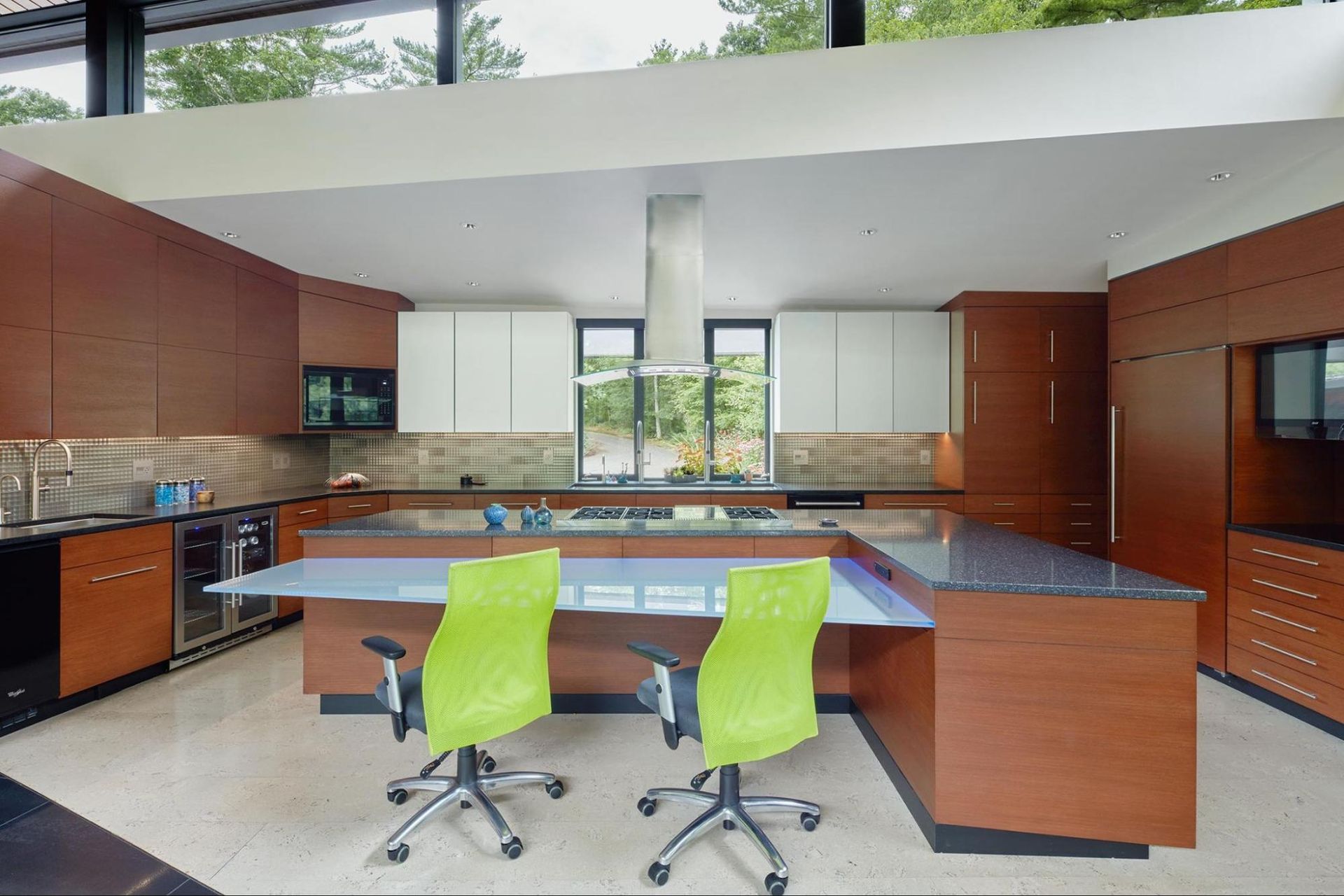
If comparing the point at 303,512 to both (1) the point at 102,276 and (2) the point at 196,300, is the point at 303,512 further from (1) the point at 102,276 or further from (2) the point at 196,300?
(1) the point at 102,276

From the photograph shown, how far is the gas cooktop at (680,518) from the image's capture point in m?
3.01

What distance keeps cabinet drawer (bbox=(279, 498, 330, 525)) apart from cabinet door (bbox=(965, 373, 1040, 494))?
499 cm

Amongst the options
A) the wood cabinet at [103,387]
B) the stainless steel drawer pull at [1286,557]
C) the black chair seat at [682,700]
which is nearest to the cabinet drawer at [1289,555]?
the stainless steel drawer pull at [1286,557]

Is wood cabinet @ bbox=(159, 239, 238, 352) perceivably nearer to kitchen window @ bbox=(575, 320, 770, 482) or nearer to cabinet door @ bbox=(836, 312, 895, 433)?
kitchen window @ bbox=(575, 320, 770, 482)

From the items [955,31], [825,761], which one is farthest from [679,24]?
[825,761]

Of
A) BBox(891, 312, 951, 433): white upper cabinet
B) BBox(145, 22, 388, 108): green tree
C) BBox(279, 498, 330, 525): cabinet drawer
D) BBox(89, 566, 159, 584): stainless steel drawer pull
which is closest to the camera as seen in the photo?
BBox(89, 566, 159, 584): stainless steel drawer pull

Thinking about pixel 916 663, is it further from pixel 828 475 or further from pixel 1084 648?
pixel 828 475

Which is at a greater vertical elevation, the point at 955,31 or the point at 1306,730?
the point at 955,31

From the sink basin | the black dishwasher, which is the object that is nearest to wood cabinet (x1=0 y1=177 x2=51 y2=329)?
the sink basin

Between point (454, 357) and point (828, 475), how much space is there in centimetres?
352

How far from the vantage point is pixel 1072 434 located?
4.85m

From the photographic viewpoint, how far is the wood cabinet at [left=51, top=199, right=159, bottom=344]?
3027 millimetres

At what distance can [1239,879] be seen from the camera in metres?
1.82

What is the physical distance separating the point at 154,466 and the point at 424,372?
196 centimetres
